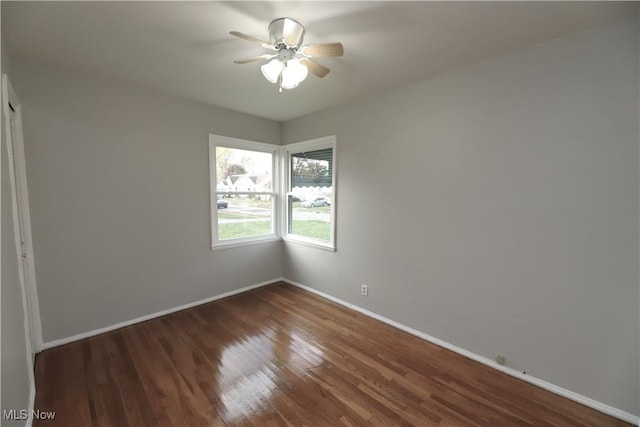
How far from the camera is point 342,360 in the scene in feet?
7.50

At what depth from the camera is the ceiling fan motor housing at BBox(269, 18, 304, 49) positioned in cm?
159

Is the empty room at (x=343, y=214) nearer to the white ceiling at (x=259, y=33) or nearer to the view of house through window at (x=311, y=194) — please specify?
the white ceiling at (x=259, y=33)

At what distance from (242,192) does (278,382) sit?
2.47m

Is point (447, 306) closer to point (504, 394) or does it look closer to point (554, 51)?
point (504, 394)

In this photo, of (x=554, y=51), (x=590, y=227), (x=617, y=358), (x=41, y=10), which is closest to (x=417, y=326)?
(x=617, y=358)

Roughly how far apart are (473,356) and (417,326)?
53cm

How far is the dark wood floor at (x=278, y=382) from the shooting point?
1718 millimetres

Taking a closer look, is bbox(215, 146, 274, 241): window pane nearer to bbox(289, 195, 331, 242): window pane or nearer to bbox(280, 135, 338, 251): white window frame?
bbox(280, 135, 338, 251): white window frame

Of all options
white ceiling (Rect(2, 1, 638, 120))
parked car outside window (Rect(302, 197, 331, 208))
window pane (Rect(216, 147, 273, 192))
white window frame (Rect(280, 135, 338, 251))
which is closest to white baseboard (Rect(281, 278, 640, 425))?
white window frame (Rect(280, 135, 338, 251))

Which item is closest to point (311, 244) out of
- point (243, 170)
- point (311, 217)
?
point (311, 217)

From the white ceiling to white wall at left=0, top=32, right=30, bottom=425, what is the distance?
1.71 feet

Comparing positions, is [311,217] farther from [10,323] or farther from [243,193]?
[10,323]

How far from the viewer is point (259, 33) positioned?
6.02 ft

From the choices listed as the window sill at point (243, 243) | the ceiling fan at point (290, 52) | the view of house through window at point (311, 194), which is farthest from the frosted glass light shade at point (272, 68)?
the window sill at point (243, 243)
